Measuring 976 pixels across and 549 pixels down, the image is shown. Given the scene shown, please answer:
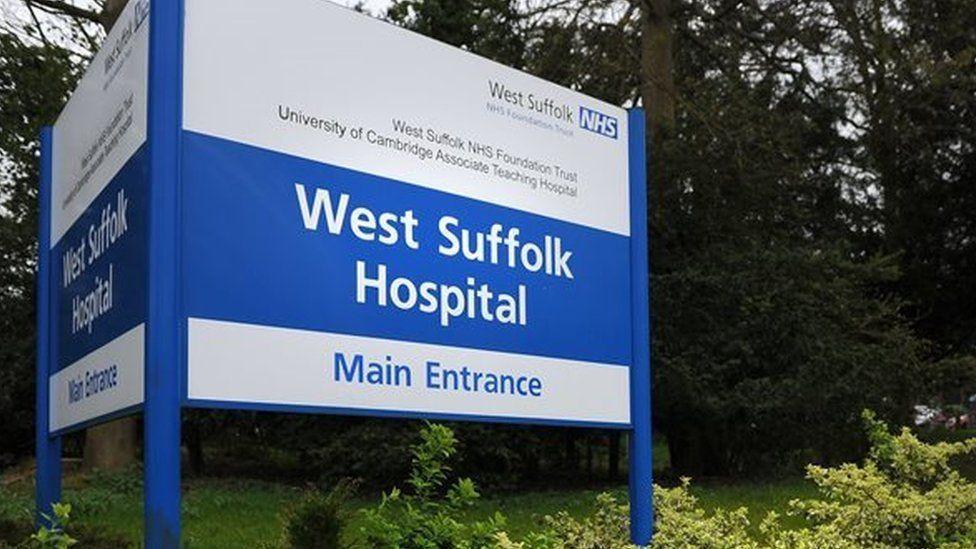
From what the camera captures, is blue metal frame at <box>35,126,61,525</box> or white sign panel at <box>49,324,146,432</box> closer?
white sign panel at <box>49,324,146,432</box>

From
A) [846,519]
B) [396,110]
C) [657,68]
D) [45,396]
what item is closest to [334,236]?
[396,110]

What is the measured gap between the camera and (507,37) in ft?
59.5

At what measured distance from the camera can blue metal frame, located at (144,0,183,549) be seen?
360 centimetres

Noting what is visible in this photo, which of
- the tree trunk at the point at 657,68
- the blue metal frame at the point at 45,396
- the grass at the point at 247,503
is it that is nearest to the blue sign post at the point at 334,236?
the blue metal frame at the point at 45,396

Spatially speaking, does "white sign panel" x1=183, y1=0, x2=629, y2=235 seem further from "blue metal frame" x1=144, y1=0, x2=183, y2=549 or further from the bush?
the bush

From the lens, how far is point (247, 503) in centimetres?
1248

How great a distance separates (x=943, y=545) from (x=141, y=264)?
3853 millimetres

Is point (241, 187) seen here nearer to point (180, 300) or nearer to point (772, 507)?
point (180, 300)

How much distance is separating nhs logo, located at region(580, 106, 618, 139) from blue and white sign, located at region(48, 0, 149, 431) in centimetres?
199

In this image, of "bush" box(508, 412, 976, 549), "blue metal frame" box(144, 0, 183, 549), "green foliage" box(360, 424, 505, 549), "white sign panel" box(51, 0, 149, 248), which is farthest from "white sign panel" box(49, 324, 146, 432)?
"bush" box(508, 412, 976, 549)

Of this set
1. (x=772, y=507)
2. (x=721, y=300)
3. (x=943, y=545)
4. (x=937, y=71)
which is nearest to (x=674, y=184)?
(x=721, y=300)

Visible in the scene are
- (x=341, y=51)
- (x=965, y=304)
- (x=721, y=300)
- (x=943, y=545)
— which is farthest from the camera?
(x=965, y=304)

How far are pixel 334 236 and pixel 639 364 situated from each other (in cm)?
167

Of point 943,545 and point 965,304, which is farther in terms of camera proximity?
point 965,304
